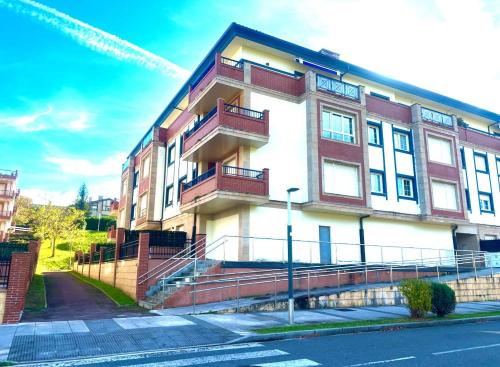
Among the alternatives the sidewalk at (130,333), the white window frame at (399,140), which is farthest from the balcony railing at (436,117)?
the sidewalk at (130,333)

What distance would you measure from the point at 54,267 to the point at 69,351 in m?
35.5

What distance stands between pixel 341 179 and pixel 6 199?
5442 cm

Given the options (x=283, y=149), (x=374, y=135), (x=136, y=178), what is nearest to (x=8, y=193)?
(x=136, y=178)

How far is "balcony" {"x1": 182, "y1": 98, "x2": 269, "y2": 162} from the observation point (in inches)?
749

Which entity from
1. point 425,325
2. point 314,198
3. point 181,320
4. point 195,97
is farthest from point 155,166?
point 425,325

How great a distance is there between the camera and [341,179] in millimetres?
21906

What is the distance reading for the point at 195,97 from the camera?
22609 mm

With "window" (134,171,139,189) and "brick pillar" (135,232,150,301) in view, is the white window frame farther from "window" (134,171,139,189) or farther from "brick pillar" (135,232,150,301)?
"window" (134,171,139,189)

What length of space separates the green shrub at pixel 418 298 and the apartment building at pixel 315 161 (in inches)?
239

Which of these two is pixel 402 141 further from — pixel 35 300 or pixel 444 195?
pixel 35 300

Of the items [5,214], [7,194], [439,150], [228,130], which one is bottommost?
[228,130]

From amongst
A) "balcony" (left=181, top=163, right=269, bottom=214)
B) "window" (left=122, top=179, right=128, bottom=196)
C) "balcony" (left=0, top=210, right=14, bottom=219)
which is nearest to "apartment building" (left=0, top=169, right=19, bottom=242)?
"balcony" (left=0, top=210, right=14, bottom=219)

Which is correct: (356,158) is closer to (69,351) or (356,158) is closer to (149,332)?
(149,332)

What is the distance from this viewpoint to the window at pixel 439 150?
25859 millimetres
